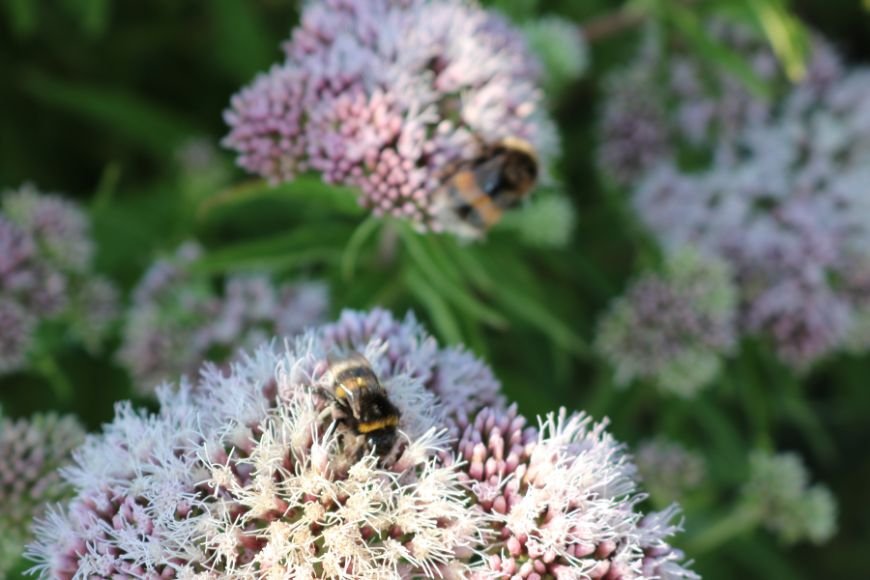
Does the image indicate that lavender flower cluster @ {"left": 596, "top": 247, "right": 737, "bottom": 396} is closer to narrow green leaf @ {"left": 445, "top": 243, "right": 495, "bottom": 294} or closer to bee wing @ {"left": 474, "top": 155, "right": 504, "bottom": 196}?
narrow green leaf @ {"left": 445, "top": 243, "right": 495, "bottom": 294}

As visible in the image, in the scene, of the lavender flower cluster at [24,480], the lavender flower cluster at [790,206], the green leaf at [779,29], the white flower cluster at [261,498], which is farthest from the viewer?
the lavender flower cluster at [790,206]

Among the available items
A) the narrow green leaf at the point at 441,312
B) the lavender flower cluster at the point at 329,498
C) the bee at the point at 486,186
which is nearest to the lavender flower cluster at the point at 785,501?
the narrow green leaf at the point at 441,312

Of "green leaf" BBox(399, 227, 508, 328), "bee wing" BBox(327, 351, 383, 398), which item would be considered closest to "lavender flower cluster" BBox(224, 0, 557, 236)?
"green leaf" BBox(399, 227, 508, 328)

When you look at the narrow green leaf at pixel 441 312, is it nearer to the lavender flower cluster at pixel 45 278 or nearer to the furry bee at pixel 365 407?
the furry bee at pixel 365 407

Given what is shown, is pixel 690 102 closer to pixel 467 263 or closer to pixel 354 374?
pixel 467 263

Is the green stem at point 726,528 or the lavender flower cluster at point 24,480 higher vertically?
the green stem at point 726,528
